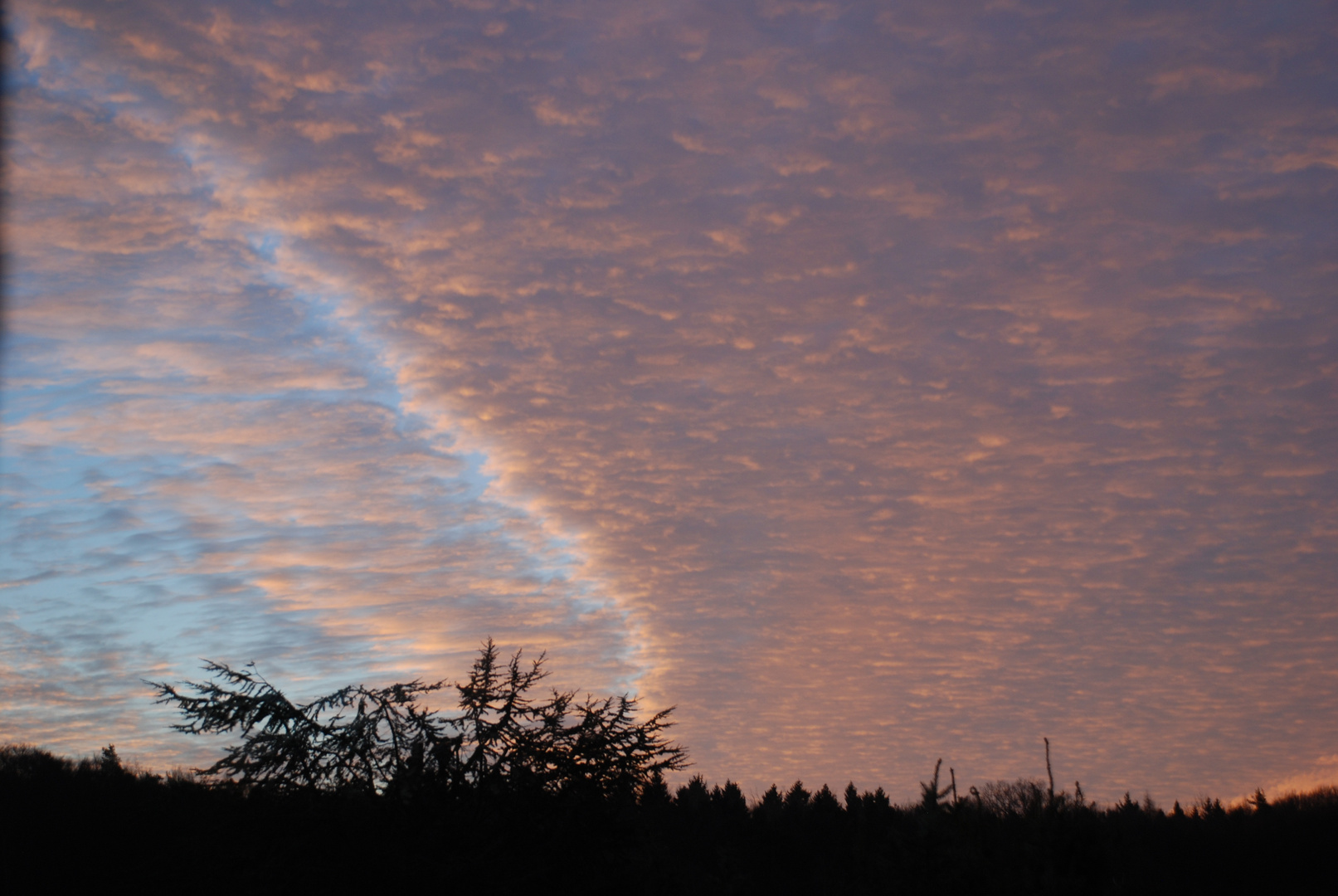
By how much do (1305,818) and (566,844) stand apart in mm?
95784

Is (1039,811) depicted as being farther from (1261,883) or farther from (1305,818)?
(1305,818)

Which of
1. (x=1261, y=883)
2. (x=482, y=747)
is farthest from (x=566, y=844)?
(x=1261, y=883)

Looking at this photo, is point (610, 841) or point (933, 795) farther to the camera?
point (933, 795)

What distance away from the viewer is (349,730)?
15.3 meters

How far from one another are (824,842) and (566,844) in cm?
6689

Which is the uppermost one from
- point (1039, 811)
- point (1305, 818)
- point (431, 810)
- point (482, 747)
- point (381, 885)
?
point (1305, 818)

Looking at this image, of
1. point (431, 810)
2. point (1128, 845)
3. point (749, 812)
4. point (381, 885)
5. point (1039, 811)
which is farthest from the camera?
point (749, 812)

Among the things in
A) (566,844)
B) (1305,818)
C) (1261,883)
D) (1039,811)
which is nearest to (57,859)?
(566,844)

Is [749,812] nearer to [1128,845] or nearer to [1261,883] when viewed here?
[1128,845]

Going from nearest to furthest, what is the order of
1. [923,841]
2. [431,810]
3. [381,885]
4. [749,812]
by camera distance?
1. [381,885]
2. [431,810]
3. [923,841]
4. [749,812]

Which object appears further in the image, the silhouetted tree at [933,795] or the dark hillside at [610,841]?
the silhouetted tree at [933,795]

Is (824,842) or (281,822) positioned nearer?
(281,822)

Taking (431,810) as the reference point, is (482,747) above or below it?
above

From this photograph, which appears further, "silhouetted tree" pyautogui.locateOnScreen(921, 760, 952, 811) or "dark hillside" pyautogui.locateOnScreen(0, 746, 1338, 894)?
"silhouetted tree" pyautogui.locateOnScreen(921, 760, 952, 811)
